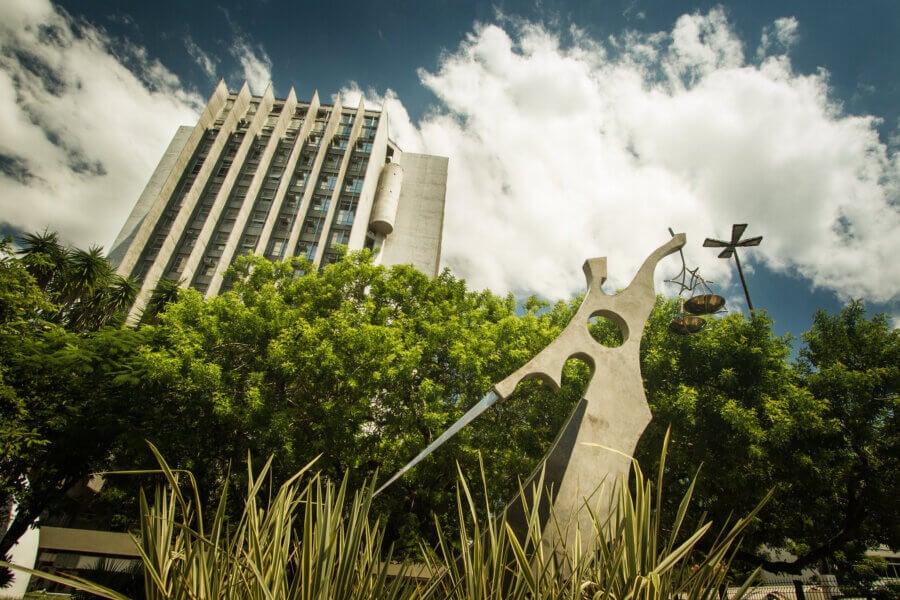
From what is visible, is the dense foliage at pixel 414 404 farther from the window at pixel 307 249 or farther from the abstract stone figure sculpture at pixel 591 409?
the window at pixel 307 249

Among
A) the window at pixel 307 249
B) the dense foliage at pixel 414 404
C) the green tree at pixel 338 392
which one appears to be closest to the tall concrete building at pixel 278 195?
the window at pixel 307 249

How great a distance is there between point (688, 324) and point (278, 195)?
33609mm

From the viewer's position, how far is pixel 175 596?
2.45 meters

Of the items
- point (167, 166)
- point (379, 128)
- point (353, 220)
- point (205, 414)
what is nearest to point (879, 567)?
point (205, 414)

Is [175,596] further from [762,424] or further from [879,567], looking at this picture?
[879,567]

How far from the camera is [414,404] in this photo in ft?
36.5

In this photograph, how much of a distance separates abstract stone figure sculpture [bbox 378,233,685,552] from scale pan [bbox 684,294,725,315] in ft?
9.16

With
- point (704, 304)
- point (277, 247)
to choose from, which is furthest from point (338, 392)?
point (277, 247)

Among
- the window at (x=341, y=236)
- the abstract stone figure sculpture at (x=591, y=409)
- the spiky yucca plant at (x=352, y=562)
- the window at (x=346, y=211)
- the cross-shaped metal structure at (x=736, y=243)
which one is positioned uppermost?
the window at (x=346, y=211)

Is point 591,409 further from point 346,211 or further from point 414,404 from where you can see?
point 346,211

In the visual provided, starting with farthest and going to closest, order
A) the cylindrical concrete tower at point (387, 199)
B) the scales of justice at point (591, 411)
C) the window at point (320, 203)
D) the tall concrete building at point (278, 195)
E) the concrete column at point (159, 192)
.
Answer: the cylindrical concrete tower at point (387, 199)
the window at point (320, 203)
the tall concrete building at point (278, 195)
the concrete column at point (159, 192)
the scales of justice at point (591, 411)

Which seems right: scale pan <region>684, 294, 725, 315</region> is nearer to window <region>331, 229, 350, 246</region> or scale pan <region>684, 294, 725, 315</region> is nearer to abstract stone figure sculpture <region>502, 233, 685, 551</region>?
abstract stone figure sculpture <region>502, 233, 685, 551</region>

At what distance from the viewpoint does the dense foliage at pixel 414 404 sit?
1004cm

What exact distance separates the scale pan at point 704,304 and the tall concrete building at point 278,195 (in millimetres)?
28233
